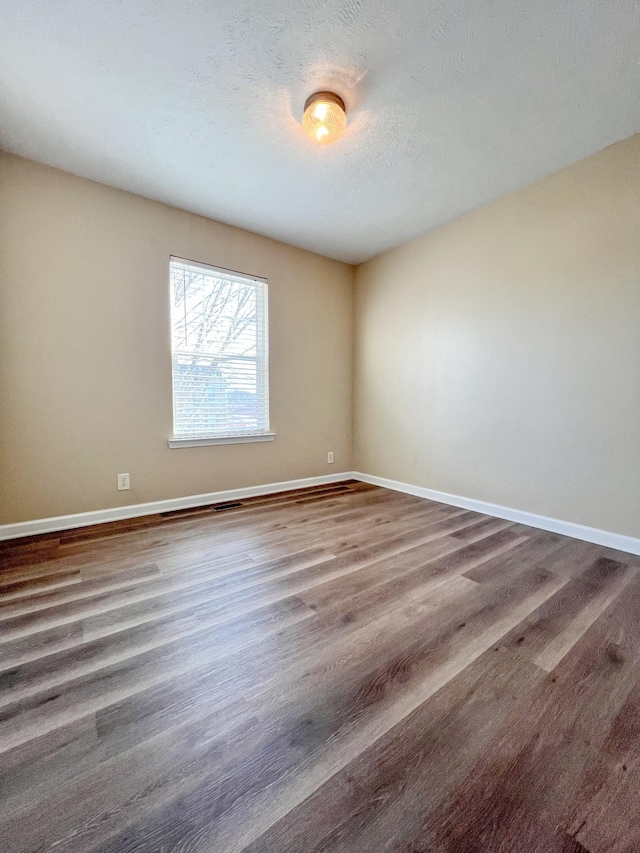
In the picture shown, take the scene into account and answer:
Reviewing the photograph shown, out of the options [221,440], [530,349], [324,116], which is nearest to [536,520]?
[530,349]

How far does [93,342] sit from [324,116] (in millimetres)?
2213

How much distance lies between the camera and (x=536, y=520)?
266 cm

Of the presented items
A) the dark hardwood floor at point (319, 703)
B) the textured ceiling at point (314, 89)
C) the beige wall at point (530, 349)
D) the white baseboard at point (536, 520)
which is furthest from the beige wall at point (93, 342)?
the white baseboard at point (536, 520)

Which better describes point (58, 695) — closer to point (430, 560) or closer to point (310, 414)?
point (430, 560)

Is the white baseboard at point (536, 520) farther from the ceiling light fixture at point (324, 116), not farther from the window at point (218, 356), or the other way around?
the ceiling light fixture at point (324, 116)

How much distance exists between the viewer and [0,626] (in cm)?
147

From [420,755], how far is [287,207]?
3.48 metres

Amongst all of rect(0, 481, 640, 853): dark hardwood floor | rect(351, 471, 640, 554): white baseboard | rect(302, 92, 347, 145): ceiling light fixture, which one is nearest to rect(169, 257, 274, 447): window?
rect(0, 481, 640, 853): dark hardwood floor

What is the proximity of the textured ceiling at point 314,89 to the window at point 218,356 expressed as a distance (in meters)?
0.76

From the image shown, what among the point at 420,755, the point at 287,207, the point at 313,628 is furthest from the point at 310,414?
the point at 420,755

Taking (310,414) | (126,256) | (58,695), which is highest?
(126,256)

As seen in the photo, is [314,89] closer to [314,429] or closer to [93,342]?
[93,342]

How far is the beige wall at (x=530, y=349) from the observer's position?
225 cm

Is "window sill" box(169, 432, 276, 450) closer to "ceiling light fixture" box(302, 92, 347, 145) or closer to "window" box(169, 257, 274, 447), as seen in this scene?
"window" box(169, 257, 274, 447)
